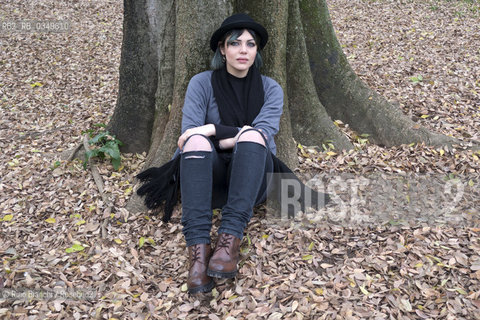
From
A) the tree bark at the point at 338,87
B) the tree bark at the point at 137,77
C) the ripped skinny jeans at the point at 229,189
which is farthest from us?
the tree bark at the point at 338,87

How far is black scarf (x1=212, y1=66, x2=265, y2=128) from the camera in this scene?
3.40m

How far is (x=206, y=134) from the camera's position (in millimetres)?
3180

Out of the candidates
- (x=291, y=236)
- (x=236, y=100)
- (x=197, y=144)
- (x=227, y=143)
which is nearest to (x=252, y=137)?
(x=227, y=143)

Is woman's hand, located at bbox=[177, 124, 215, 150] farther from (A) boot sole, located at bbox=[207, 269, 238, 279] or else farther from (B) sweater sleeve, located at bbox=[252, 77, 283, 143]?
(A) boot sole, located at bbox=[207, 269, 238, 279]

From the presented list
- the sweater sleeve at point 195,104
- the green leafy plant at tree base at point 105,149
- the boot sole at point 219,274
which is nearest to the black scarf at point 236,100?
the sweater sleeve at point 195,104

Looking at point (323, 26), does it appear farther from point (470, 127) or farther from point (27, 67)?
point (27, 67)

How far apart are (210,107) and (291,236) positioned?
123 centimetres

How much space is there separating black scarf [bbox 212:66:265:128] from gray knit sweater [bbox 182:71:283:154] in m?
0.05

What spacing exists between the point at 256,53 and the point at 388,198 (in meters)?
1.65

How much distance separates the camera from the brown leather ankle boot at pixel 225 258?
109 inches

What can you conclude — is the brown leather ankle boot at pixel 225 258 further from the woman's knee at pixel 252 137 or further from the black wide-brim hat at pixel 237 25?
the black wide-brim hat at pixel 237 25

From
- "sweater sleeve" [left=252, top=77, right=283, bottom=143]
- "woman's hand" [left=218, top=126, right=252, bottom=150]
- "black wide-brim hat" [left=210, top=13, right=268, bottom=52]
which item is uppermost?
"black wide-brim hat" [left=210, top=13, right=268, bottom=52]

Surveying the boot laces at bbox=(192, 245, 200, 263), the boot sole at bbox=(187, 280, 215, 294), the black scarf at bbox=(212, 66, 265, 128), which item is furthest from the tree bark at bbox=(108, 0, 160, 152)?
the boot sole at bbox=(187, 280, 215, 294)

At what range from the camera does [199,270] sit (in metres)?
2.81
